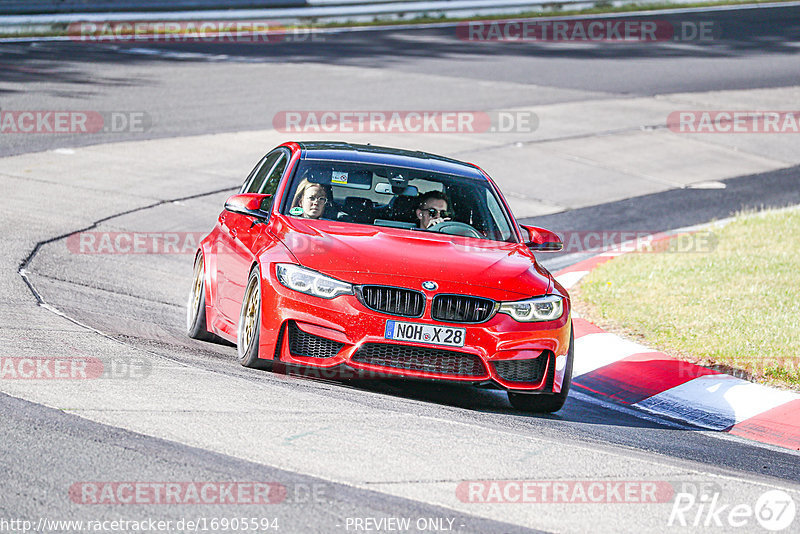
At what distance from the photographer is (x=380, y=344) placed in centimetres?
708

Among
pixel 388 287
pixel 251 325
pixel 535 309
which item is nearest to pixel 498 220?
pixel 535 309

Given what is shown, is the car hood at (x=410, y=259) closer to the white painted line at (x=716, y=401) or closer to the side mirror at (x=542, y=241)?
the side mirror at (x=542, y=241)

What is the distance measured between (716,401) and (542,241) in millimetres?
1647

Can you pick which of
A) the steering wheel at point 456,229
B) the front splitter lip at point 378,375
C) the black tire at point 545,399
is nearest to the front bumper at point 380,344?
the front splitter lip at point 378,375

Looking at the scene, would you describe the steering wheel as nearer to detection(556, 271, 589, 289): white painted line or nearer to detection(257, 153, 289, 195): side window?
detection(257, 153, 289, 195): side window

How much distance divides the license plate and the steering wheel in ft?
4.43

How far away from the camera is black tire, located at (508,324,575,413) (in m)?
7.56

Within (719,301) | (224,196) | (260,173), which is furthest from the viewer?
(224,196)

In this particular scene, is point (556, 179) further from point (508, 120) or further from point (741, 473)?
point (741, 473)

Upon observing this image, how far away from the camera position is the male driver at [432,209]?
333 inches

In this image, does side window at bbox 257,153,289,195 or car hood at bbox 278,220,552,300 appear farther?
side window at bbox 257,153,289,195

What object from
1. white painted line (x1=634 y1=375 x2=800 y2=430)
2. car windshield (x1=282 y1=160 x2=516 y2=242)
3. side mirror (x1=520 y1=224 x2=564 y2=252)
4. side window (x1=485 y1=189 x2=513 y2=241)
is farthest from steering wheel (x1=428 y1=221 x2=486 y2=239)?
white painted line (x1=634 y1=375 x2=800 y2=430)

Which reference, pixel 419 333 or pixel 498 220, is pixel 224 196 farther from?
pixel 419 333

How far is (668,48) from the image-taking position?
31359 mm
